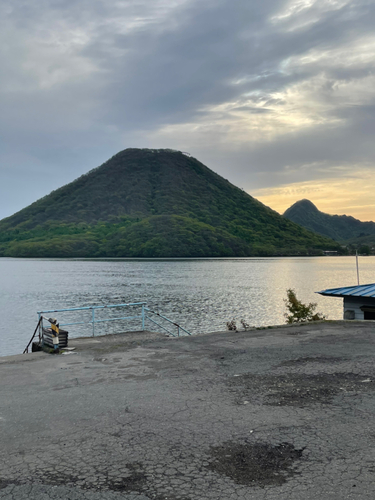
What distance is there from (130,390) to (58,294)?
71359 mm

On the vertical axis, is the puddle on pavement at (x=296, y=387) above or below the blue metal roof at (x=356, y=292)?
below

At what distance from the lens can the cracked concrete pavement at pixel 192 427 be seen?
5.00m

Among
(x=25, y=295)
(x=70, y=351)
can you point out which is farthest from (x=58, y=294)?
(x=70, y=351)

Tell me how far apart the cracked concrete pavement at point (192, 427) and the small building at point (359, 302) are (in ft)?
21.8

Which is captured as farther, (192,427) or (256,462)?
(192,427)

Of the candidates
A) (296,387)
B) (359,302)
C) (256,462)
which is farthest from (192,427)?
(359,302)

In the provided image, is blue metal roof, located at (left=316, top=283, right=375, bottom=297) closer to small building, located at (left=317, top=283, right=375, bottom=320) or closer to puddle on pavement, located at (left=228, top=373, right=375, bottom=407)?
small building, located at (left=317, top=283, right=375, bottom=320)

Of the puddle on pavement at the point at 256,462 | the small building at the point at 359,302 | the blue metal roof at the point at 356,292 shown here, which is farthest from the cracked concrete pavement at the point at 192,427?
the small building at the point at 359,302

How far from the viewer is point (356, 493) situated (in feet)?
15.3

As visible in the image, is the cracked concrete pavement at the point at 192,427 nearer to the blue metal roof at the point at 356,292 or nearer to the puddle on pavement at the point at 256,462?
the puddle on pavement at the point at 256,462

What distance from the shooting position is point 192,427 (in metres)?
6.66

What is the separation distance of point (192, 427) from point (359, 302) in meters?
14.1

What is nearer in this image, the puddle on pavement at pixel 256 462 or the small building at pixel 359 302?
the puddle on pavement at pixel 256 462

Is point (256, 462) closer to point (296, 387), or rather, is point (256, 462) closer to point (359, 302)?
point (296, 387)
